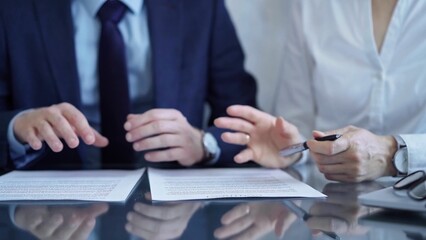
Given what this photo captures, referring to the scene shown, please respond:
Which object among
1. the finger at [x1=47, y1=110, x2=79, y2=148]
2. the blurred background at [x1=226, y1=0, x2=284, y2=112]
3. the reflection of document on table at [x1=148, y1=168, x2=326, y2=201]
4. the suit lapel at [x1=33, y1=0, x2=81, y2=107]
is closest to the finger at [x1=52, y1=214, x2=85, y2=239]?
the reflection of document on table at [x1=148, y1=168, x2=326, y2=201]

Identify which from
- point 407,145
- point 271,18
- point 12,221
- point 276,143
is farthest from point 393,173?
point 271,18

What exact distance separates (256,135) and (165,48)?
0.32m

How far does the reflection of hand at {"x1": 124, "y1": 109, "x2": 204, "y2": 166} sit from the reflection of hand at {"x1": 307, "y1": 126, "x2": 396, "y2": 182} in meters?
0.25

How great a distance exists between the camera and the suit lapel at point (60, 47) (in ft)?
3.54

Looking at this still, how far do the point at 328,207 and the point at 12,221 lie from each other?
38cm

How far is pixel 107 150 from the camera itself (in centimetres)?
112

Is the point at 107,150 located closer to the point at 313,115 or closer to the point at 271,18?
the point at 313,115

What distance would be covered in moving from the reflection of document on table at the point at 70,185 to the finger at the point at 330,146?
0.28 metres

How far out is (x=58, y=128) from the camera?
2.79 feet

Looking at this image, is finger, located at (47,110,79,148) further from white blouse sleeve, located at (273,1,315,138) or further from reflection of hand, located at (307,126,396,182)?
white blouse sleeve, located at (273,1,315,138)

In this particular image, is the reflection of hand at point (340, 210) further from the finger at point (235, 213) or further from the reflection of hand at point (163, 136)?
the reflection of hand at point (163, 136)

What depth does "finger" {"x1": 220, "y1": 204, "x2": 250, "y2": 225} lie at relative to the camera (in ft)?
2.01

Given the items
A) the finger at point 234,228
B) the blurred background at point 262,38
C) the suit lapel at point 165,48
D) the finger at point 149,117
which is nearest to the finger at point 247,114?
the finger at point 149,117

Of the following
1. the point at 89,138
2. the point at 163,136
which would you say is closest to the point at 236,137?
the point at 163,136
